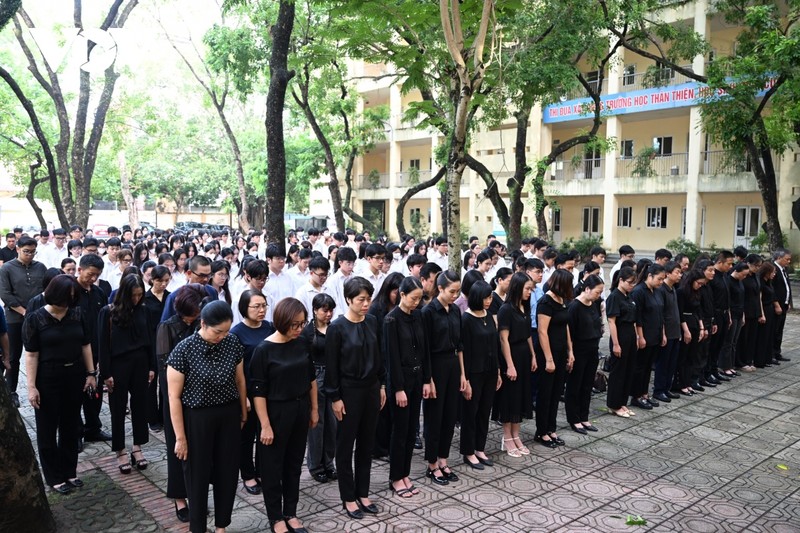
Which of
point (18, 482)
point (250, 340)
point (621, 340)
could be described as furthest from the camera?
point (621, 340)

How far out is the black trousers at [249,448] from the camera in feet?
14.5

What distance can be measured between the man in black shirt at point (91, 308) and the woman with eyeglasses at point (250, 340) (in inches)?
64.9

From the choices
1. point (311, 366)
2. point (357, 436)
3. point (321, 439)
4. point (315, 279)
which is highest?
point (315, 279)

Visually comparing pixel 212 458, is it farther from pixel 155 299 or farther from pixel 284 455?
pixel 155 299

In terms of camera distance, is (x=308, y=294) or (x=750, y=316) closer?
(x=308, y=294)

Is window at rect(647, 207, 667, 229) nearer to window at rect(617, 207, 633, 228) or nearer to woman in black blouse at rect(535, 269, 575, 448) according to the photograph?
window at rect(617, 207, 633, 228)

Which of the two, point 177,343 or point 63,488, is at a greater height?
point 177,343

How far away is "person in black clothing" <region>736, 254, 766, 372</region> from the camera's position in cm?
908

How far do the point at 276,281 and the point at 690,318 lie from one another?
5.17 metres

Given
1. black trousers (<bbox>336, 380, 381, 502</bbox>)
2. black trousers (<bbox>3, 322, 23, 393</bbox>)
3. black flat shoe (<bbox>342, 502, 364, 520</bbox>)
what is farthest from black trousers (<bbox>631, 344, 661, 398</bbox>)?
black trousers (<bbox>3, 322, 23, 393</bbox>)

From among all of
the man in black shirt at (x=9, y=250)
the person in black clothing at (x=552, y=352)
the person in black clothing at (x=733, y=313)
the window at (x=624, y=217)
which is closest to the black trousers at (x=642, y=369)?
the person in black clothing at (x=552, y=352)

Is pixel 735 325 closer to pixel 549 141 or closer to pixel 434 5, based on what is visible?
pixel 434 5

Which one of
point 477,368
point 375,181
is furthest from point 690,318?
point 375,181

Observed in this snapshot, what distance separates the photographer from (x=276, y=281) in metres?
7.46
